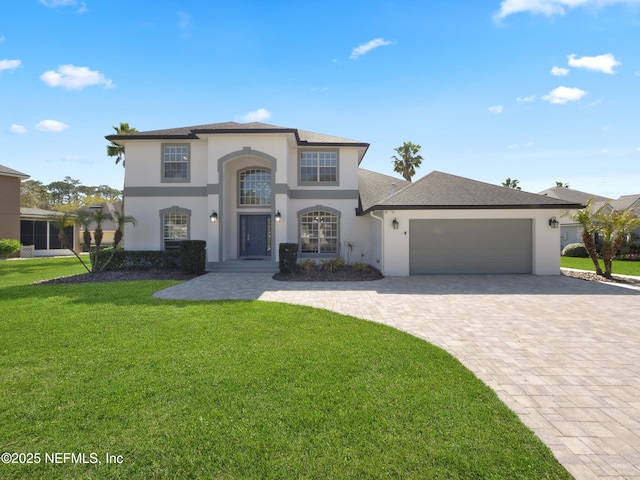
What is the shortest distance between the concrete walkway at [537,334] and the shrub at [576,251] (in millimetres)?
14189

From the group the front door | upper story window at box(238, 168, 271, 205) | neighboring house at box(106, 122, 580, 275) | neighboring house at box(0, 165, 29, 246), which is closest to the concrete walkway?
neighboring house at box(106, 122, 580, 275)

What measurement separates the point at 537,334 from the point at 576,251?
74.8 ft

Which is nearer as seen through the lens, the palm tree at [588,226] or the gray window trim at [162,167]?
the palm tree at [588,226]

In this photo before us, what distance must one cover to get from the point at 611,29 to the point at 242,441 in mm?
12620

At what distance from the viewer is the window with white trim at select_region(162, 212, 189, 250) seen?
14953 mm

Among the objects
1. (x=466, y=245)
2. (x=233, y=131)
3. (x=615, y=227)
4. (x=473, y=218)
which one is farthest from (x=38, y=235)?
(x=615, y=227)

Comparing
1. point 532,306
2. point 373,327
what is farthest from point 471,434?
point 532,306

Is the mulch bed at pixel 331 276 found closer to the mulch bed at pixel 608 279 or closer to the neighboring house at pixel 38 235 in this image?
the mulch bed at pixel 608 279

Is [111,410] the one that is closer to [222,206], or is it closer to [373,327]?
[373,327]

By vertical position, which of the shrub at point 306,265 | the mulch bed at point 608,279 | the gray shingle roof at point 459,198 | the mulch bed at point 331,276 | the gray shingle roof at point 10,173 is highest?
the gray shingle roof at point 10,173

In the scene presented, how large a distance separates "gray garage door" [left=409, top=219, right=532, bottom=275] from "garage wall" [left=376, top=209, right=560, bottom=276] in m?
0.21

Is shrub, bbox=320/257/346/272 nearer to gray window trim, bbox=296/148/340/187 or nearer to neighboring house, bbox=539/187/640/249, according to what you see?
gray window trim, bbox=296/148/340/187

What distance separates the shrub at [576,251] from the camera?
22.0 m

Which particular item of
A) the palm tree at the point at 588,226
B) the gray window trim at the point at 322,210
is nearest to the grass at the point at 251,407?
the gray window trim at the point at 322,210
